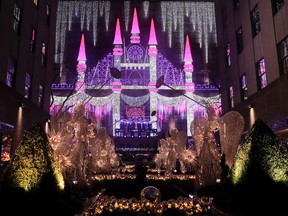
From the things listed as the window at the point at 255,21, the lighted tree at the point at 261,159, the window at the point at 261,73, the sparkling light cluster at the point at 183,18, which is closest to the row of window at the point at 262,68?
the window at the point at 261,73

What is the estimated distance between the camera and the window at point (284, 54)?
16.0m

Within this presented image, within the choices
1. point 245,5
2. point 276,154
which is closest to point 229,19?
point 245,5

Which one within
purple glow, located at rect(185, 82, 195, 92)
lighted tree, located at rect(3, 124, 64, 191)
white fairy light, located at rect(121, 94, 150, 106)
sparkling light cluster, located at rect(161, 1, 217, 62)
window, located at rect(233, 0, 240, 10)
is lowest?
lighted tree, located at rect(3, 124, 64, 191)

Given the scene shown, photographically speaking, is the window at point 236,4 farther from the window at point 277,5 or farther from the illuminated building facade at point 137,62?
the illuminated building facade at point 137,62

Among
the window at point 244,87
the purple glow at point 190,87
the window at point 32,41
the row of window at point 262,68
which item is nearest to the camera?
the row of window at point 262,68

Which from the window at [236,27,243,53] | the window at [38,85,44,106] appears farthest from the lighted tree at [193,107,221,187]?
the window at [38,85,44,106]

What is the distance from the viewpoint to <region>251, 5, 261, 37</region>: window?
65.4 ft

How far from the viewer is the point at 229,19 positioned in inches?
1006

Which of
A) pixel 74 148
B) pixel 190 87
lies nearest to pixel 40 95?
pixel 74 148

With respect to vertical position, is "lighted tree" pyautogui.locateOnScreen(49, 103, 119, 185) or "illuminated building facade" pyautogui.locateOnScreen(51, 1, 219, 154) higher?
"illuminated building facade" pyautogui.locateOnScreen(51, 1, 219, 154)

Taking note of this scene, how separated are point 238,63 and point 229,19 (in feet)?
15.7

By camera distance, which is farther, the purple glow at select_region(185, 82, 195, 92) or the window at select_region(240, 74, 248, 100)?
the purple glow at select_region(185, 82, 195, 92)

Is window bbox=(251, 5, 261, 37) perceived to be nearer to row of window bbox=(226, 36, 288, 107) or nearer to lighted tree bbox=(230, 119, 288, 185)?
row of window bbox=(226, 36, 288, 107)

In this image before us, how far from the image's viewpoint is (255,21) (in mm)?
20453
